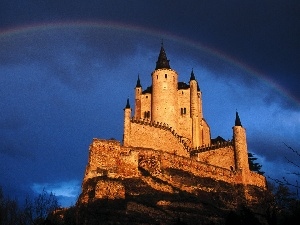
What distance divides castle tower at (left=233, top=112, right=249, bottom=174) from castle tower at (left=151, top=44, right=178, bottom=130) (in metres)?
12.9

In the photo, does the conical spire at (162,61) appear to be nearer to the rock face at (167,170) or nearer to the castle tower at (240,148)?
the rock face at (167,170)

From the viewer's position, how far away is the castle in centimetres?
6338

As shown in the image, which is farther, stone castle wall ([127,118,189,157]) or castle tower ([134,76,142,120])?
castle tower ([134,76,142,120])

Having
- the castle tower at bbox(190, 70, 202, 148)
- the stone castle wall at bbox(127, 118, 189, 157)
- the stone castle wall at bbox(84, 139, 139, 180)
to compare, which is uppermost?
the castle tower at bbox(190, 70, 202, 148)

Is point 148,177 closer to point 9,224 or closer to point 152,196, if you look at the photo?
point 152,196

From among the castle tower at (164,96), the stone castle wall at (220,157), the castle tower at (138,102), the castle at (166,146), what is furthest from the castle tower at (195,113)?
the castle tower at (138,102)

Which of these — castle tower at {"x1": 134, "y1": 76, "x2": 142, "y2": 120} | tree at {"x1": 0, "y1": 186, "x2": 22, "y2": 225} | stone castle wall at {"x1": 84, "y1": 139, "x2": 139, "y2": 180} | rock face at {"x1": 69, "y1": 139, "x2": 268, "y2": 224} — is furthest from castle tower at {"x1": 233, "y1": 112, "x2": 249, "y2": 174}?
tree at {"x1": 0, "y1": 186, "x2": 22, "y2": 225}

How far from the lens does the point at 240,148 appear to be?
80250 mm

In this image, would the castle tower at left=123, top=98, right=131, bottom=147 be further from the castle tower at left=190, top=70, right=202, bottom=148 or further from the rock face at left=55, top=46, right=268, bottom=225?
the castle tower at left=190, top=70, right=202, bottom=148

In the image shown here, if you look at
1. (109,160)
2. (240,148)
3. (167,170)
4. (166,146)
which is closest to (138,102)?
(166,146)

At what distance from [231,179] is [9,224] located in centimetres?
4264

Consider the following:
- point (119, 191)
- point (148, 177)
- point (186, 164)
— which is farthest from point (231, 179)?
point (119, 191)

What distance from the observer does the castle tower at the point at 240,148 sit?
3100 inches

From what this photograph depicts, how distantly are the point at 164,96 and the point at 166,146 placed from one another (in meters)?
13.4
